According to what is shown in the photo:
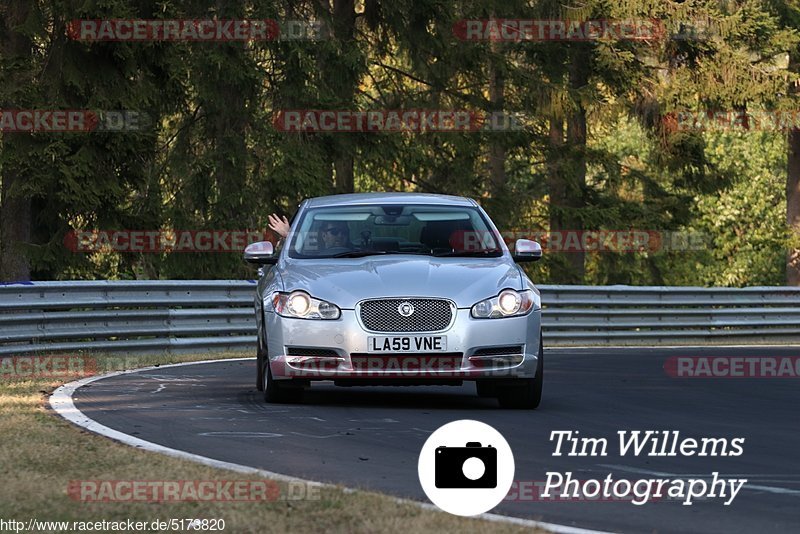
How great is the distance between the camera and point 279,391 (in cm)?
1207

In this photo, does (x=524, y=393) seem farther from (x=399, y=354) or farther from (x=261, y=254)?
(x=261, y=254)

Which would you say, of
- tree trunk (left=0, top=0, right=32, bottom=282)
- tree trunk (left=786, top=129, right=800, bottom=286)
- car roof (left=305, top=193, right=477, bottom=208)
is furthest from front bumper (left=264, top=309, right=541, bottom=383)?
tree trunk (left=786, top=129, right=800, bottom=286)

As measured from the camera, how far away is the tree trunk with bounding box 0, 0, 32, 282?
2686cm

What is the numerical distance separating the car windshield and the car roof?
73 mm

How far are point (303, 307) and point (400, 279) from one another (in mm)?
750

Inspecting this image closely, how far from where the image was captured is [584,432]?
10383 mm

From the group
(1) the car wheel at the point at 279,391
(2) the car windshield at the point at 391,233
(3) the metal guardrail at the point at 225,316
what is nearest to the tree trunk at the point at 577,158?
(3) the metal guardrail at the point at 225,316

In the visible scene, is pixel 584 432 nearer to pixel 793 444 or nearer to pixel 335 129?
pixel 793 444

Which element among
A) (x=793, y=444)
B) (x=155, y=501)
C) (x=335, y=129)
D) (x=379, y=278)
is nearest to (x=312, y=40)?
(x=335, y=129)

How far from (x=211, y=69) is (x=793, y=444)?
22.9 metres

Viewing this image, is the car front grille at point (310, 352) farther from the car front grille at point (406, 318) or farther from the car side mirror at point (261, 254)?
the car side mirror at point (261, 254)

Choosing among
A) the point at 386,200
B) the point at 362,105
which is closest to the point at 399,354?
the point at 386,200

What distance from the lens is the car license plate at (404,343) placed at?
37.5ft

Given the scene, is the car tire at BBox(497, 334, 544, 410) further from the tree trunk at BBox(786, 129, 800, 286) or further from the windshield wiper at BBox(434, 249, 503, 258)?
the tree trunk at BBox(786, 129, 800, 286)
